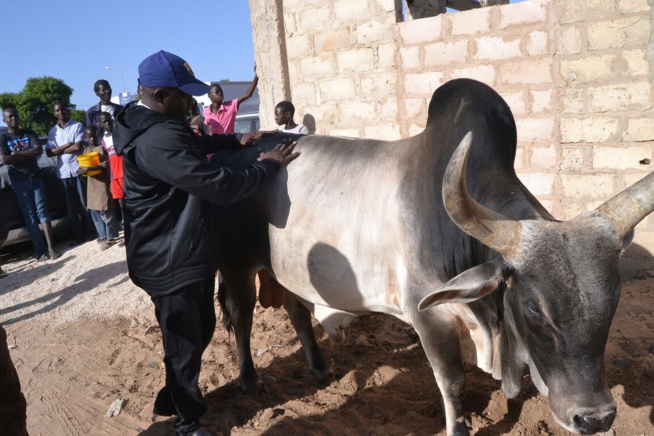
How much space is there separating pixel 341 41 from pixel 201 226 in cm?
368

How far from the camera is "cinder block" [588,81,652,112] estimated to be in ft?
14.7

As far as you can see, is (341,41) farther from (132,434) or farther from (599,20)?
(132,434)

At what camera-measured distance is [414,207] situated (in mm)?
2818

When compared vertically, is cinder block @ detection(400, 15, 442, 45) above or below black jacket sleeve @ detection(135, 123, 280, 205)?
above

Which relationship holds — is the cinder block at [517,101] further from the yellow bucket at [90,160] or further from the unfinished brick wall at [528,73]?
the yellow bucket at [90,160]

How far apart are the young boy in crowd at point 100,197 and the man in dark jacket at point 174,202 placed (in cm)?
492

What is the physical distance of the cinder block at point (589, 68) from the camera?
459cm

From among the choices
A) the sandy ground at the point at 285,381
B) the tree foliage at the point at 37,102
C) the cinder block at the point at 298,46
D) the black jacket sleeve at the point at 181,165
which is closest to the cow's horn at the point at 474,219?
the black jacket sleeve at the point at 181,165

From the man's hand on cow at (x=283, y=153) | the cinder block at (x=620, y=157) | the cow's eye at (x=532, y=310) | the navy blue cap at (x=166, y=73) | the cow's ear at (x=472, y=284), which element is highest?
the navy blue cap at (x=166, y=73)

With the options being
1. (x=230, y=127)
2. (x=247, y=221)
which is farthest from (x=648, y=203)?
(x=230, y=127)

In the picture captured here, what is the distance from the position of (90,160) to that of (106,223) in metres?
0.91

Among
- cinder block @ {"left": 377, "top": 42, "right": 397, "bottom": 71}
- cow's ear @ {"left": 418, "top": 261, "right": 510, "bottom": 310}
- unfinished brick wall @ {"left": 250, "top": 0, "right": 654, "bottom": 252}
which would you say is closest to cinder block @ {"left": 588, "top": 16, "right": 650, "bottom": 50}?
unfinished brick wall @ {"left": 250, "top": 0, "right": 654, "bottom": 252}

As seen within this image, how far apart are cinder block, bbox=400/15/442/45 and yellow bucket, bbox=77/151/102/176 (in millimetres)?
4591

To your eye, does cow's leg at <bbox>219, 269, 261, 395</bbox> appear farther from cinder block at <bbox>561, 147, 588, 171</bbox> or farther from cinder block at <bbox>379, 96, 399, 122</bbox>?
cinder block at <bbox>561, 147, 588, 171</bbox>
